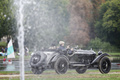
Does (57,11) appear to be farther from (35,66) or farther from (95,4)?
(35,66)

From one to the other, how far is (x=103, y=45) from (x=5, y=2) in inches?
766

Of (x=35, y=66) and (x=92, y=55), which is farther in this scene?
(x=92, y=55)

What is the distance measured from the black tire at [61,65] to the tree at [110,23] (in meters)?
42.3

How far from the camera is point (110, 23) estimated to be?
5672cm

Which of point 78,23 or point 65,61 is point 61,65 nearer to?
point 65,61

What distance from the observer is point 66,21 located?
61875 millimetres

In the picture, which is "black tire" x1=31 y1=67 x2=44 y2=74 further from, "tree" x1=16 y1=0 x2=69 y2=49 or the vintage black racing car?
"tree" x1=16 y1=0 x2=69 y2=49

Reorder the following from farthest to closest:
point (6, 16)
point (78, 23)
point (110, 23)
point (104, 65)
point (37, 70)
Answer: point (110, 23) < point (78, 23) < point (6, 16) < point (104, 65) < point (37, 70)

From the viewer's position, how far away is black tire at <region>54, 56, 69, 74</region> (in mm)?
14898

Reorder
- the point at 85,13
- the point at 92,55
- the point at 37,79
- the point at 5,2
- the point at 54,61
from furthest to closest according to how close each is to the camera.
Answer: the point at 85,13 → the point at 5,2 → the point at 92,55 → the point at 54,61 → the point at 37,79

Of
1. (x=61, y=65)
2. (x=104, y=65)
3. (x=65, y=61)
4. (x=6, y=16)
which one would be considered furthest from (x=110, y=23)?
(x=61, y=65)

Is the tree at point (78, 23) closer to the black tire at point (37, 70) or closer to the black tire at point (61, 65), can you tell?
the black tire at point (37, 70)

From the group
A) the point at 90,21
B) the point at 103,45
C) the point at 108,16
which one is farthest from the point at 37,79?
the point at 90,21

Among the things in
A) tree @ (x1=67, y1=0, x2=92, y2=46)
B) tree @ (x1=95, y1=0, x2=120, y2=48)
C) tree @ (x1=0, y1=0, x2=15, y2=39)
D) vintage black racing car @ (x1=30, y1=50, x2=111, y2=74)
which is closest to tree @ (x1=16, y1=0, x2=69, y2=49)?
tree @ (x1=67, y1=0, x2=92, y2=46)
